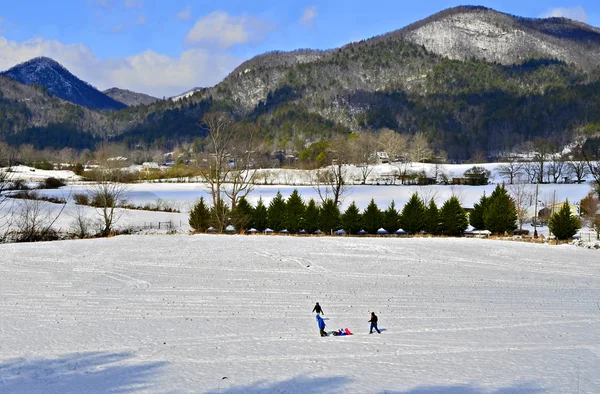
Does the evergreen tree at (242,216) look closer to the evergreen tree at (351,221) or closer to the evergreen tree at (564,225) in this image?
the evergreen tree at (351,221)

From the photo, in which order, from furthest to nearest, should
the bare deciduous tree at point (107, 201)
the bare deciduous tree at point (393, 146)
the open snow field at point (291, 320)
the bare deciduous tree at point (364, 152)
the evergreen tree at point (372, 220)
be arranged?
the bare deciduous tree at point (393, 146) < the bare deciduous tree at point (364, 152) < the bare deciduous tree at point (107, 201) < the evergreen tree at point (372, 220) < the open snow field at point (291, 320)

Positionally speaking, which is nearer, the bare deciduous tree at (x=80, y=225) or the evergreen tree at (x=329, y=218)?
the bare deciduous tree at (x=80, y=225)

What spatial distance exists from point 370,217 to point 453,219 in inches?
261

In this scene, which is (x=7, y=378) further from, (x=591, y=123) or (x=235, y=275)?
(x=591, y=123)

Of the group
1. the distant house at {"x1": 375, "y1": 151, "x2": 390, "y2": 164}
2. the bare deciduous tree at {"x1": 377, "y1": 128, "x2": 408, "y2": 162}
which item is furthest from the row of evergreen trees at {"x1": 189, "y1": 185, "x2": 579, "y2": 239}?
the bare deciduous tree at {"x1": 377, "y1": 128, "x2": 408, "y2": 162}

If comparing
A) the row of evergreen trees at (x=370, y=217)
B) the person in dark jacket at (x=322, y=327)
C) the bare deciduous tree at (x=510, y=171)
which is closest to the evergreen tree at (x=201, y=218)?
the row of evergreen trees at (x=370, y=217)

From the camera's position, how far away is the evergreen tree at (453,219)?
39.5 m

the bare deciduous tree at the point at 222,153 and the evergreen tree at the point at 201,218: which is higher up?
the bare deciduous tree at the point at 222,153

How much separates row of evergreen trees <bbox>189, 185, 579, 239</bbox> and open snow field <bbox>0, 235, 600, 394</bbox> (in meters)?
9.20

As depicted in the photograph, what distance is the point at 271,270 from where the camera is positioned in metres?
25.4

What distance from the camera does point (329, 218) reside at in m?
40.5

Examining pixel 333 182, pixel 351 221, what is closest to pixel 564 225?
pixel 351 221

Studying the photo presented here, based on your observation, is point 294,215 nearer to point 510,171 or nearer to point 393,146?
point 510,171

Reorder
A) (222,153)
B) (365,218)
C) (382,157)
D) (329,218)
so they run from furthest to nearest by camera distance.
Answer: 1. (382,157)
2. (222,153)
3. (329,218)
4. (365,218)
